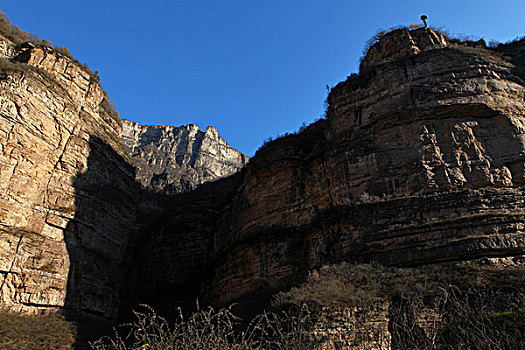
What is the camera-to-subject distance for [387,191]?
64.3 ft

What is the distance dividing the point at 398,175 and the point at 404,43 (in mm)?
10259

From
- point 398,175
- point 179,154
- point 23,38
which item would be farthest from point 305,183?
point 179,154

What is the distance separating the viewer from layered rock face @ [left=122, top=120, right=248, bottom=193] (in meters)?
66.2

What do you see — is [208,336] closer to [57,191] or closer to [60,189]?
[57,191]

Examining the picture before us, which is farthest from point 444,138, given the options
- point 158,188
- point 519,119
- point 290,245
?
point 158,188

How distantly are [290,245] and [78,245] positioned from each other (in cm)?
1611

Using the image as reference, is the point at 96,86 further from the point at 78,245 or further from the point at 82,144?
the point at 78,245

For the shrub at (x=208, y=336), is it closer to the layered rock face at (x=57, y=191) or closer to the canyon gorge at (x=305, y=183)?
the canyon gorge at (x=305, y=183)

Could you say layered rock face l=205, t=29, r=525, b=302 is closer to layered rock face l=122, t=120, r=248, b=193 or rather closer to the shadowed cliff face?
the shadowed cliff face

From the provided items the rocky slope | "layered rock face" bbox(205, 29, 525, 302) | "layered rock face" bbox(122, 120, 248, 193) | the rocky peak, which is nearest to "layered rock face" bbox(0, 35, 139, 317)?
the rocky slope

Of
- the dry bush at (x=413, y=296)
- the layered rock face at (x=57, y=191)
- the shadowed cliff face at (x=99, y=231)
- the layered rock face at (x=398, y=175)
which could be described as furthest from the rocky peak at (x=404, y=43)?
the layered rock face at (x=57, y=191)

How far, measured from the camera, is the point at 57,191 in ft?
91.5

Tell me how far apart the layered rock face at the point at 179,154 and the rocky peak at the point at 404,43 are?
42072 millimetres

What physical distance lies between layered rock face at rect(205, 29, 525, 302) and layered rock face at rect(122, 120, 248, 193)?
129 feet
